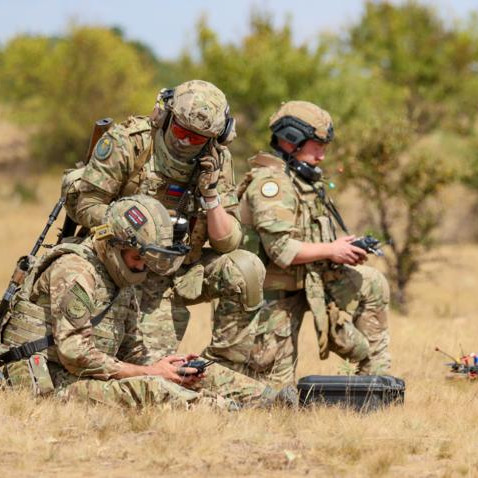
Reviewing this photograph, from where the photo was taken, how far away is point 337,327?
795 centimetres

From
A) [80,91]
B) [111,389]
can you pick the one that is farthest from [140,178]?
[80,91]

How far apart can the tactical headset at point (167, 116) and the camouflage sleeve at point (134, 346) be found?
115cm

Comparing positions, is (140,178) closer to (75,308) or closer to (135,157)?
(135,157)

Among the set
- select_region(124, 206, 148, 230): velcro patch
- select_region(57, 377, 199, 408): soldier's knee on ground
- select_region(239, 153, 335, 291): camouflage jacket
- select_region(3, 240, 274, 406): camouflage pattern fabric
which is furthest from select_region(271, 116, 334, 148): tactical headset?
select_region(57, 377, 199, 408): soldier's knee on ground

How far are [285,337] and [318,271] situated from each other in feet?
1.82

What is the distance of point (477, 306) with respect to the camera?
19.1m

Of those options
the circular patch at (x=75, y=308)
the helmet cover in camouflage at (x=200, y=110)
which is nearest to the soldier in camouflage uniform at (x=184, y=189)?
the helmet cover in camouflage at (x=200, y=110)

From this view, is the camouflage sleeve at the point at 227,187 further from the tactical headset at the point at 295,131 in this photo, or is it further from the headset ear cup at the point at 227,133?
the tactical headset at the point at 295,131

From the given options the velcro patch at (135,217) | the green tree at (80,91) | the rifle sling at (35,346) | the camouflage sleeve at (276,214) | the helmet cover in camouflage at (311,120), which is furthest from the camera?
the green tree at (80,91)

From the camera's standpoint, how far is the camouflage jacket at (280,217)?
7.74 meters

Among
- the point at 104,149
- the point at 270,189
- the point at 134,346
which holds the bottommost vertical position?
the point at 134,346

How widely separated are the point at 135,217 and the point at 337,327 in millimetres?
2508

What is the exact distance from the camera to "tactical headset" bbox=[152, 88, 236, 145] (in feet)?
22.2

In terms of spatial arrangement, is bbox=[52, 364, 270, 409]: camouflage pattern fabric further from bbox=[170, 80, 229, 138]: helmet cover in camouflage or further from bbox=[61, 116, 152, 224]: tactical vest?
bbox=[170, 80, 229, 138]: helmet cover in camouflage
